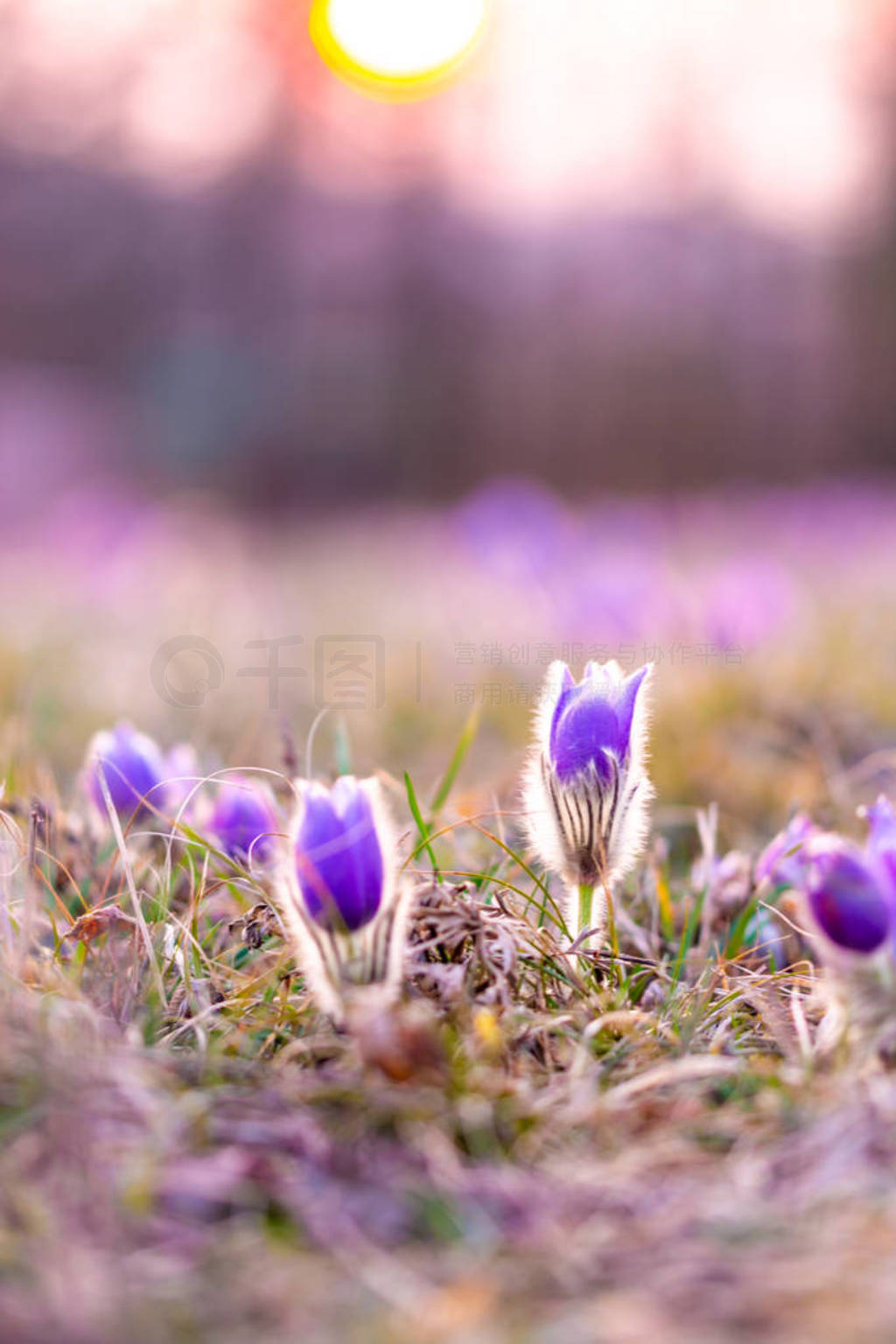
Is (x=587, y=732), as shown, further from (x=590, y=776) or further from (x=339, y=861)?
(x=339, y=861)

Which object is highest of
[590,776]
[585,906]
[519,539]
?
[519,539]

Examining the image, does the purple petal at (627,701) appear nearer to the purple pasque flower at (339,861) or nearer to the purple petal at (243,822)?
the purple pasque flower at (339,861)

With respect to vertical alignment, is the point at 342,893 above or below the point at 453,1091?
above

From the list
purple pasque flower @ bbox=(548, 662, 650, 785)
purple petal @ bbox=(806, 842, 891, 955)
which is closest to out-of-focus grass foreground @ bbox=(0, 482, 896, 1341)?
purple petal @ bbox=(806, 842, 891, 955)

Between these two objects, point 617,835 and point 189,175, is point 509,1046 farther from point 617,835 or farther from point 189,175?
point 189,175

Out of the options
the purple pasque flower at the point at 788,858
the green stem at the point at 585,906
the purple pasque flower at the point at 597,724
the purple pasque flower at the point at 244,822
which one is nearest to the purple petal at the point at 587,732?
the purple pasque flower at the point at 597,724

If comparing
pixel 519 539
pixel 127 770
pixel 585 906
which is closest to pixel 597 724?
pixel 585 906

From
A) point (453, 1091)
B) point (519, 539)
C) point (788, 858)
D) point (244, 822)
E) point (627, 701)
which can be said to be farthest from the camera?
point (519, 539)
